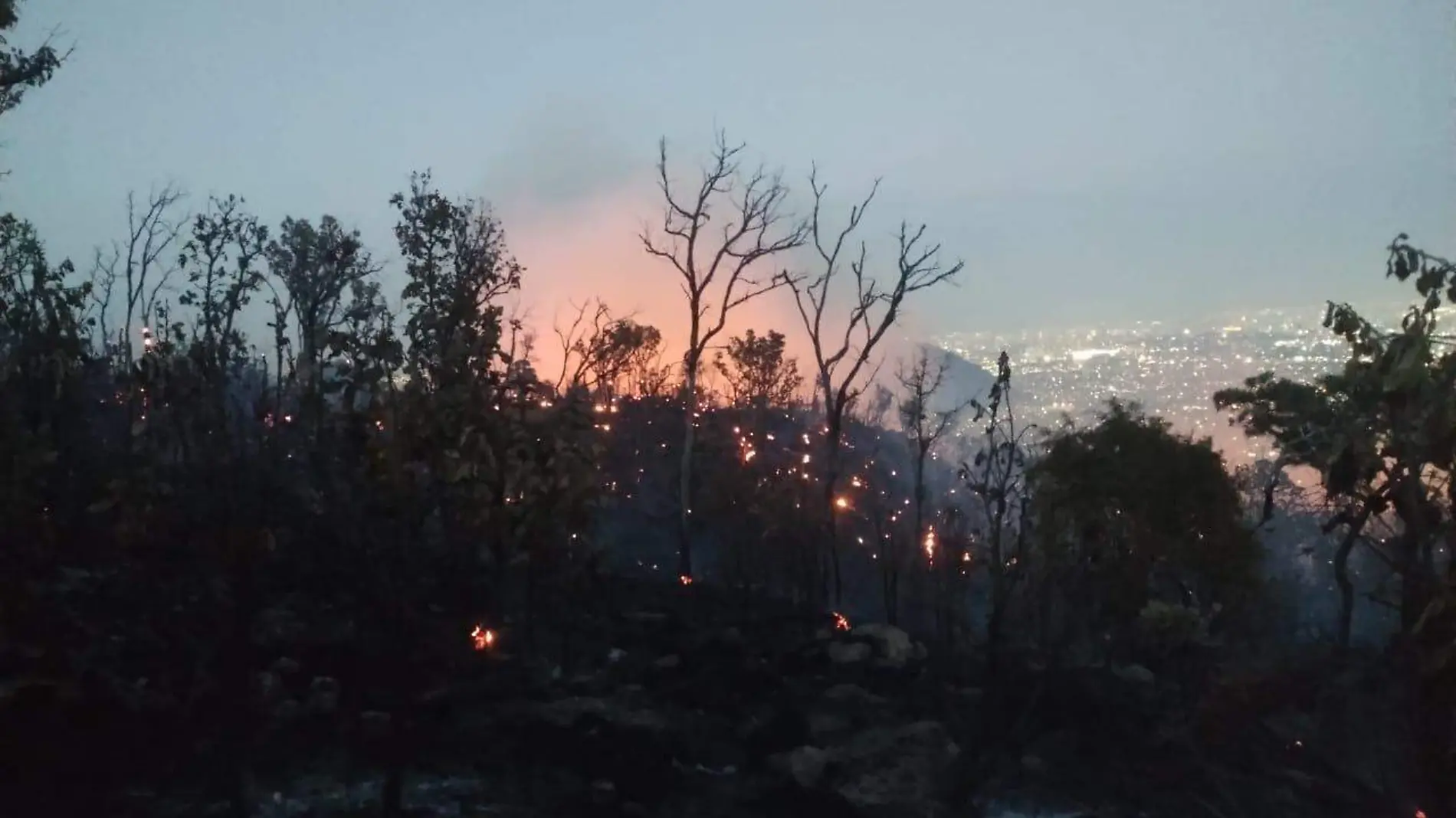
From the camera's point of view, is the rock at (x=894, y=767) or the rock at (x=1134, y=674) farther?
the rock at (x=1134, y=674)

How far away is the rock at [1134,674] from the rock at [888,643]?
295 centimetres

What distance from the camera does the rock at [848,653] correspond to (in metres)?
15.3

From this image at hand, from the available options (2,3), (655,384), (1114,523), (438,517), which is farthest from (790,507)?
(2,3)

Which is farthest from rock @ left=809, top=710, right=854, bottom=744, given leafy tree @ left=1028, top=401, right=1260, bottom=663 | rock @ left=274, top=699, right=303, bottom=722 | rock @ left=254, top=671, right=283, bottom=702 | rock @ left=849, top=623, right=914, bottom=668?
leafy tree @ left=1028, top=401, right=1260, bottom=663

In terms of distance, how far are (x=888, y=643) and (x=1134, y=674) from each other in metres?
3.67

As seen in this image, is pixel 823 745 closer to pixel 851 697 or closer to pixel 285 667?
pixel 851 697

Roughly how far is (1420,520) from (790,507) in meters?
18.6

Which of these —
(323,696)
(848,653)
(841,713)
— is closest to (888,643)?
(848,653)

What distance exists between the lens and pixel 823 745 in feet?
38.3

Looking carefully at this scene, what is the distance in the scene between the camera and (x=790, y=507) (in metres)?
23.8

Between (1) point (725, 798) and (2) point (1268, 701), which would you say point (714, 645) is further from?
(2) point (1268, 701)

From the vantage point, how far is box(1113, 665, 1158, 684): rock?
15859 millimetres

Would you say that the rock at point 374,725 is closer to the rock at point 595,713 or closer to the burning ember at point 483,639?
the burning ember at point 483,639

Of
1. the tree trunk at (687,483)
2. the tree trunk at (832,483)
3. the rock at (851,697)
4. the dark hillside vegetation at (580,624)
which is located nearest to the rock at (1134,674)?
the dark hillside vegetation at (580,624)
